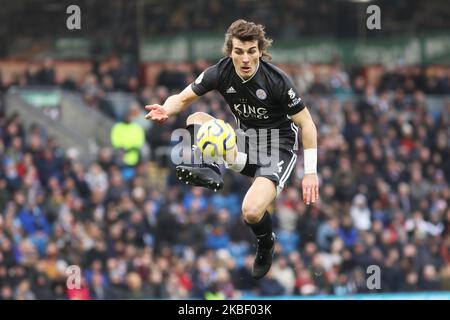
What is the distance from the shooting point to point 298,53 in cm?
2581

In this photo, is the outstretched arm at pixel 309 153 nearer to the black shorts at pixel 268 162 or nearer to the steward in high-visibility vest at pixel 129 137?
the black shorts at pixel 268 162

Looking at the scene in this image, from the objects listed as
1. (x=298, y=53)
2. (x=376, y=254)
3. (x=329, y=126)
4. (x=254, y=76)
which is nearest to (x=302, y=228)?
(x=376, y=254)

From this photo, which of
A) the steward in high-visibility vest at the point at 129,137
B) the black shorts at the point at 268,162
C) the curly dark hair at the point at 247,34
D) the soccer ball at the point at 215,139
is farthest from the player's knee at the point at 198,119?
the steward in high-visibility vest at the point at 129,137

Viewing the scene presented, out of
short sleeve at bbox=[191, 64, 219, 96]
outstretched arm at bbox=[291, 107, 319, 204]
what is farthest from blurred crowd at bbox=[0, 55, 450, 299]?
outstretched arm at bbox=[291, 107, 319, 204]

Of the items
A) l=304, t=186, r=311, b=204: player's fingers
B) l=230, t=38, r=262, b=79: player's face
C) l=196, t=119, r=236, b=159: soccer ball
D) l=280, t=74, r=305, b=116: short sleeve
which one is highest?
l=230, t=38, r=262, b=79: player's face

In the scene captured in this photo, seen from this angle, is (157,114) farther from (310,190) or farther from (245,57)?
(310,190)

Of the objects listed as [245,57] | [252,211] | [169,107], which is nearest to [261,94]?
[245,57]

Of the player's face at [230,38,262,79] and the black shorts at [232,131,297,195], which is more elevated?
the player's face at [230,38,262,79]

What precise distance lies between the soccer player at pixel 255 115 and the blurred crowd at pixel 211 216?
6305 millimetres

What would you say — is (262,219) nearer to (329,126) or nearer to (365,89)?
(329,126)

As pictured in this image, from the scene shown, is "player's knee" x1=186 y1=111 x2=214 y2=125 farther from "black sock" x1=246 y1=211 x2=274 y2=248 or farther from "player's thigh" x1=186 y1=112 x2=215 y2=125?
"black sock" x1=246 y1=211 x2=274 y2=248

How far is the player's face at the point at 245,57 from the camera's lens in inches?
426

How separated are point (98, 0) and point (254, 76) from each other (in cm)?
1412

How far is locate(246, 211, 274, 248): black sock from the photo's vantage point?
37.0 ft
